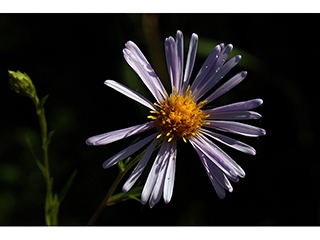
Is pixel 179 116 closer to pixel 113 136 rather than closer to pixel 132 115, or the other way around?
pixel 113 136

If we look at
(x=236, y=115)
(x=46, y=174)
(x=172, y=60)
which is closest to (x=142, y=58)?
(x=172, y=60)

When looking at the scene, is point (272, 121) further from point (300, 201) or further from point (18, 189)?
point (18, 189)

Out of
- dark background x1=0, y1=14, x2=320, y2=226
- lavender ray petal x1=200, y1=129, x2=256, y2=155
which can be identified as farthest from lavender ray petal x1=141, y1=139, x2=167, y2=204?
dark background x1=0, y1=14, x2=320, y2=226

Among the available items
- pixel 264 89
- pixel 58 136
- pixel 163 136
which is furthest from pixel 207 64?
pixel 58 136

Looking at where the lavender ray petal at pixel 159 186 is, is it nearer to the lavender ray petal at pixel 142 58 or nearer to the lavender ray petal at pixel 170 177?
the lavender ray petal at pixel 170 177

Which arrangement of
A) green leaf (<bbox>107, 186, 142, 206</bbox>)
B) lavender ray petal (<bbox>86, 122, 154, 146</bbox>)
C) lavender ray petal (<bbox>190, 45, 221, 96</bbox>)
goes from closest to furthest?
lavender ray petal (<bbox>86, 122, 154, 146</bbox>), lavender ray petal (<bbox>190, 45, 221, 96</bbox>), green leaf (<bbox>107, 186, 142, 206</bbox>)

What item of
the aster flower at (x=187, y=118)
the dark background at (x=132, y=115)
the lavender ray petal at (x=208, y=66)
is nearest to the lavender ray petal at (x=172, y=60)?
the aster flower at (x=187, y=118)

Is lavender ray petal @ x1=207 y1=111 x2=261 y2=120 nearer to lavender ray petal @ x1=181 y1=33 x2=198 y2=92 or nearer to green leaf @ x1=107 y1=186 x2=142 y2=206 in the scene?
lavender ray petal @ x1=181 y1=33 x2=198 y2=92
